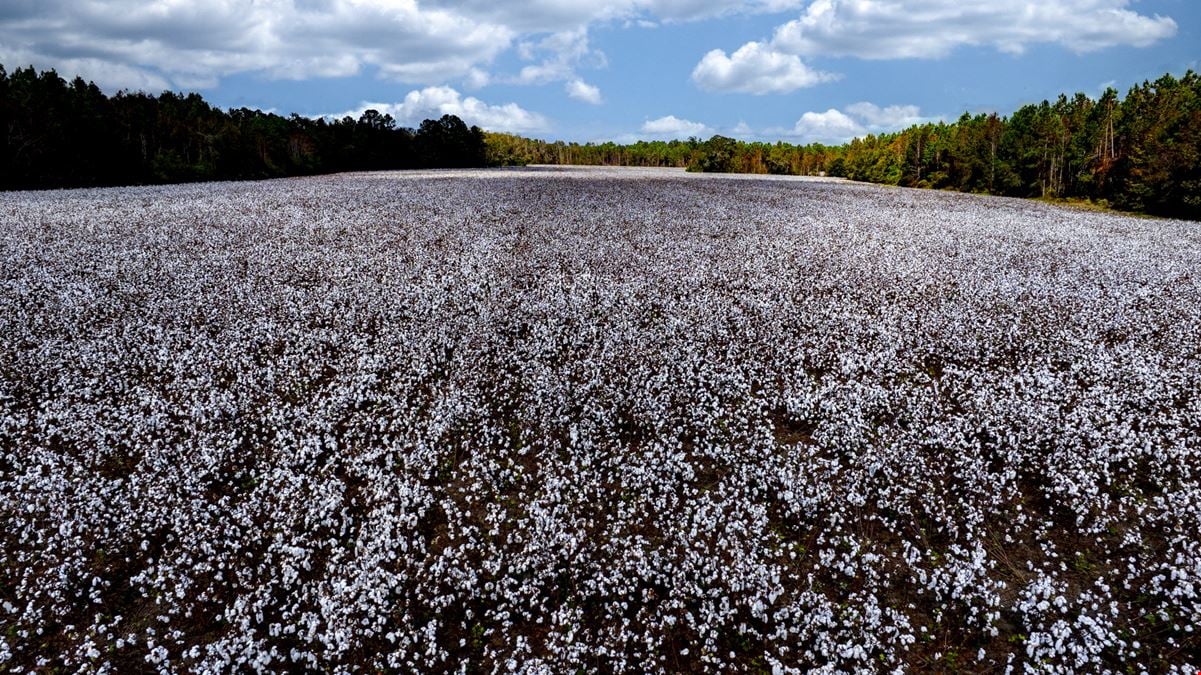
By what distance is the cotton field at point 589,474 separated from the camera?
21.2 feet

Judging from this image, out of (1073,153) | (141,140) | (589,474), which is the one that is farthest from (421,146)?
(589,474)

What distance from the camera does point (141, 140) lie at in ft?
178

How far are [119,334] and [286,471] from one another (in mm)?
9036

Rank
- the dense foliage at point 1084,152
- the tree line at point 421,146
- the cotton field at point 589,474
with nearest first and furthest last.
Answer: the cotton field at point 589,474
the dense foliage at point 1084,152
the tree line at point 421,146

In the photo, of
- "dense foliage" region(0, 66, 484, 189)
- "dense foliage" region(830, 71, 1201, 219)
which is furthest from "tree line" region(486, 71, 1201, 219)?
"dense foliage" region(0, 66, 484, 189)

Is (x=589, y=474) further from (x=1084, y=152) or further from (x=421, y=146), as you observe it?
(x=421, y=146)

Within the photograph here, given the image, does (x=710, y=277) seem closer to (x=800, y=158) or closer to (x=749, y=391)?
(x=749, y=391)

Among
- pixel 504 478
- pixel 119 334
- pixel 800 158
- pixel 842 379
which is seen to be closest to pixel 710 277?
pixel 842 379

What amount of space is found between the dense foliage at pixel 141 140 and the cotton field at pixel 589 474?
38.4 meters

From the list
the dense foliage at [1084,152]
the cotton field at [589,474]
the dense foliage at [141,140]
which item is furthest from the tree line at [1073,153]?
the dense foliage at [141,140]

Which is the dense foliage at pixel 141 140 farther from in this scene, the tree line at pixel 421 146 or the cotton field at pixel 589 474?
the cotton field at pixel 589 474

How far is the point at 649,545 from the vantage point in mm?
7855

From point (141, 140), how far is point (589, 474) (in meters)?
66.9

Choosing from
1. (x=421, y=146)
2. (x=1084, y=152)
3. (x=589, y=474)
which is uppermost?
(x=421, y=146)
